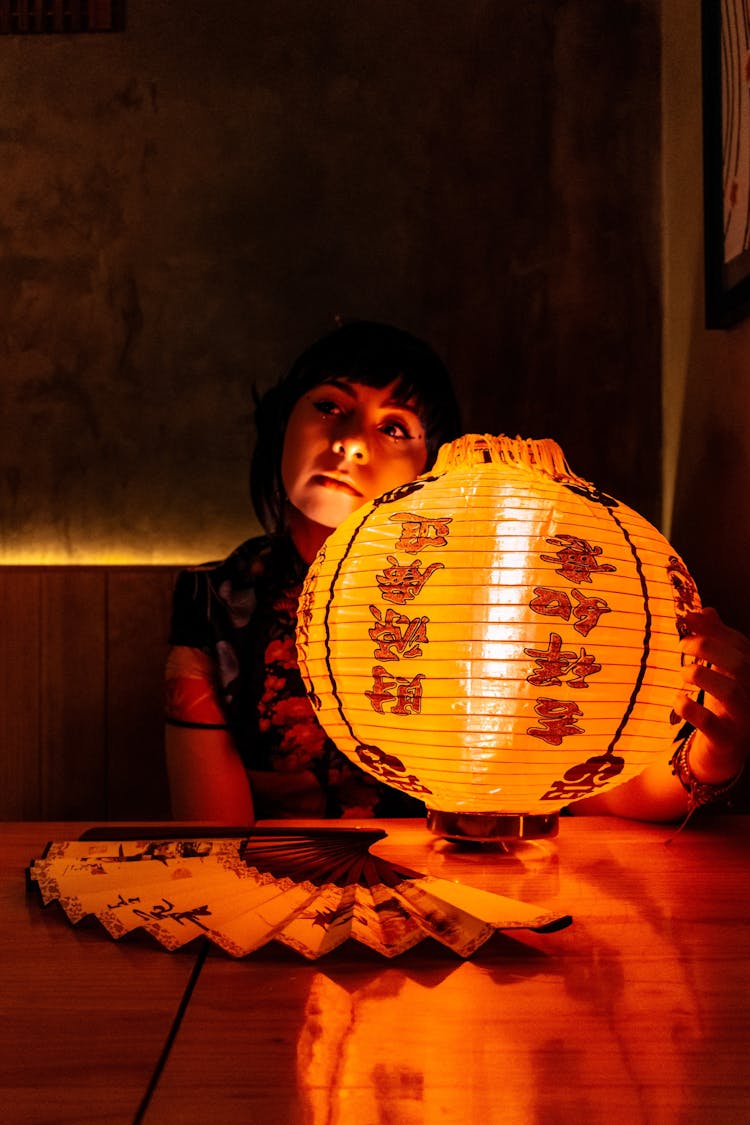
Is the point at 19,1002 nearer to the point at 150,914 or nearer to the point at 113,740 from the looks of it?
the point at 150,914

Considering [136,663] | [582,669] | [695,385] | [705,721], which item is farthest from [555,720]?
[136,663]

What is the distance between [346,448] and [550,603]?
603 millimetres

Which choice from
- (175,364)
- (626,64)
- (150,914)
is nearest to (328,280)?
(175,364)

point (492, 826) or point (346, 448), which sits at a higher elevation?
point (346, 448)

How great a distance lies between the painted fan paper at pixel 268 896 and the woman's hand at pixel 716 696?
302mm

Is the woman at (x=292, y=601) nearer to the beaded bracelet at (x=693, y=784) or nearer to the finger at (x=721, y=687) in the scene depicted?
the beaded bracelet at (x=693, y=784)

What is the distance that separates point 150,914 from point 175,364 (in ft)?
4.49

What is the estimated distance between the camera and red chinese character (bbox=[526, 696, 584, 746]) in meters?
0.78

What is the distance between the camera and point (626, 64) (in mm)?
1830

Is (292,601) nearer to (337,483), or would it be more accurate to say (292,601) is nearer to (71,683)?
(337,483)

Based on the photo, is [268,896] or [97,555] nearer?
[268,896]

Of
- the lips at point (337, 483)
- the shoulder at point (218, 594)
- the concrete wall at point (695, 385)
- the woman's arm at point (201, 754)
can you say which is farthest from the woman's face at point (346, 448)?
the concrete wall at point (695, 385)

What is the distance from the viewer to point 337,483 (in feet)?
4.34

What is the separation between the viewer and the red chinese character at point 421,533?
81 cm
